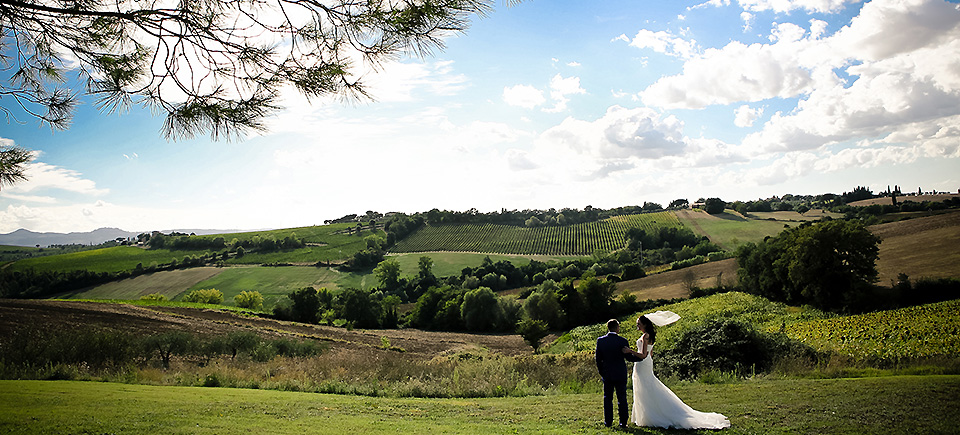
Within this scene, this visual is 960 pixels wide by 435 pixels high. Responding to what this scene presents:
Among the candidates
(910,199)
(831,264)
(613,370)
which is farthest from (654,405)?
(910,199)

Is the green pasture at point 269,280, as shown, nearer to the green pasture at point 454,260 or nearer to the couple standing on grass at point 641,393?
the green pasture at point 454,260

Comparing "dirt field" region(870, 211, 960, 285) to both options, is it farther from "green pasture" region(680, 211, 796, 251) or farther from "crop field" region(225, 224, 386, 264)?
"crop field" region(225, 224, 386, 264)

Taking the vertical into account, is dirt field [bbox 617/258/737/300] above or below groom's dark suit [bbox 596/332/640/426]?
below

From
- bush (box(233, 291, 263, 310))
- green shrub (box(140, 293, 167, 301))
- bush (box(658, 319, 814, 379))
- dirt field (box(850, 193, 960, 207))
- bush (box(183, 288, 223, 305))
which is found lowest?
bush (box(233, 291, 263, 310))

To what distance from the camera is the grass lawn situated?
718 centimetres

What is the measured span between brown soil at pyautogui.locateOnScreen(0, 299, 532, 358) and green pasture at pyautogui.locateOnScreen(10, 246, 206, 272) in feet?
130

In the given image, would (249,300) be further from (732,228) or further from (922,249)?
(732,228)

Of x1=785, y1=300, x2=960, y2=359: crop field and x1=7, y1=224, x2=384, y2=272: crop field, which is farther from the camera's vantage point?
x1=7, y1=224, x2=384, y2=272: crop field

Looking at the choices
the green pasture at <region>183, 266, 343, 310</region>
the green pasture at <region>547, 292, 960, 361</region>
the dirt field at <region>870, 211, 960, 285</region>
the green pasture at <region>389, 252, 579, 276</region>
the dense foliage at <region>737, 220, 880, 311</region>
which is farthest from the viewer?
the green pasture at <region>389, 252, 579, 276</region>

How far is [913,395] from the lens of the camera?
911 centimetres

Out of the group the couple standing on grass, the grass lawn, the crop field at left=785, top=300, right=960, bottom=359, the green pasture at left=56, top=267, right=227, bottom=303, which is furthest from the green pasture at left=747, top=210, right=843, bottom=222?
the green pasture at left=56, top=267, right=227, bottom=303

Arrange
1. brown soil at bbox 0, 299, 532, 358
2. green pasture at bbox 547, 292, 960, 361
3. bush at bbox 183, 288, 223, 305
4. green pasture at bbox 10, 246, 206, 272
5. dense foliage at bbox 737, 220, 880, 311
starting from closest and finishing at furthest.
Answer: green pasture at bbox 547, 292, 960, 361 < brown soil at bbox 0, 299, 532, 358 < dense foliage at bbox 737, 220, 880, 311 < bush at bbox 183, 288, 223, 305 < green pasture at bbox 10, 246, 206, 272

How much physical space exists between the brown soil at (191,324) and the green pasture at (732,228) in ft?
155

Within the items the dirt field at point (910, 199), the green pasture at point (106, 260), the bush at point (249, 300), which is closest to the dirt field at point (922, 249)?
the dirt field at point (910, 199)
